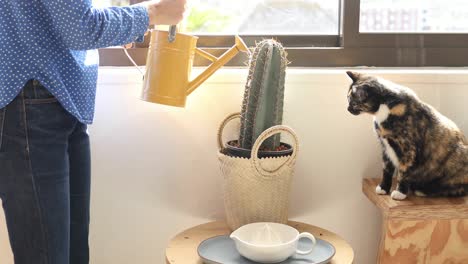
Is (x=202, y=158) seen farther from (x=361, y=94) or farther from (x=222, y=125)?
(x=361, y=94)

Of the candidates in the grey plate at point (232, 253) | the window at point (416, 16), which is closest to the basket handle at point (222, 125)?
the grey plate at point (232, 253)

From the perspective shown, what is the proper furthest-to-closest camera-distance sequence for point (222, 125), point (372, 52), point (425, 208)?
point (372, 52)
point (222, 125)
point (425, 208)

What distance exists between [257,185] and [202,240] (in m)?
0.18

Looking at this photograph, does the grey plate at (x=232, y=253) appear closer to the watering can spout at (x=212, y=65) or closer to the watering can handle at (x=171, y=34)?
the watering can spout at (x=212, y=65)

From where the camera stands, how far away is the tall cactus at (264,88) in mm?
1290

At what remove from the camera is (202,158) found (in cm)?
153

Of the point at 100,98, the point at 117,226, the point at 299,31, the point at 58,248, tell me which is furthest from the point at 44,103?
the point at 299,31

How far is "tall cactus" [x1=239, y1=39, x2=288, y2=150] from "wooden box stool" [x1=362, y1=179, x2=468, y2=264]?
34 cm

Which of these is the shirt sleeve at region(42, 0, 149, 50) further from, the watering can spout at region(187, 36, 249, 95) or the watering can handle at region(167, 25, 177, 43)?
the watering can spout at region(187, 36, 249, 95)

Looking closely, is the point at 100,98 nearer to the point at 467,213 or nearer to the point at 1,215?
the point at 1,215

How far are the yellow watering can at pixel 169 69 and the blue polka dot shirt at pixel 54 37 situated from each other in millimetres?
136

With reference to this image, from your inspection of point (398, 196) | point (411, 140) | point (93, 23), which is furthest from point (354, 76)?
point (93, 23)

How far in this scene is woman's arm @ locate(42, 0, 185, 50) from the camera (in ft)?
3.31

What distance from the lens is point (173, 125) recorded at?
1.51 m
